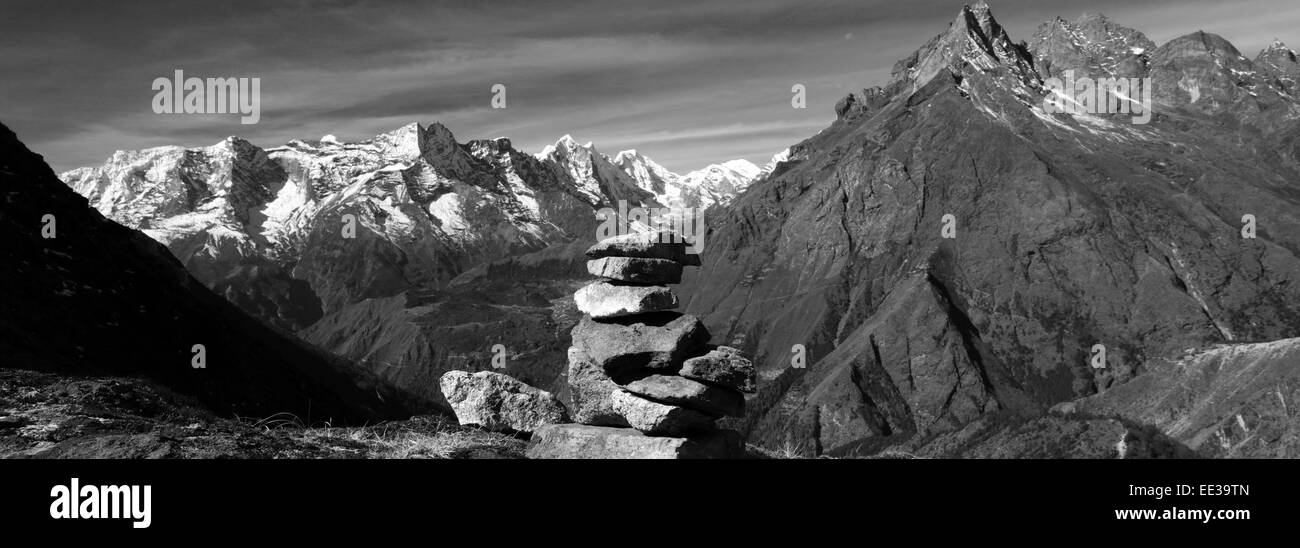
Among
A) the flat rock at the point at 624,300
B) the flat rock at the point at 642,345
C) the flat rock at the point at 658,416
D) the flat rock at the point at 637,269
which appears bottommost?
the flat rock at the point at 658,416

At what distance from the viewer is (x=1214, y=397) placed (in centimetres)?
19562

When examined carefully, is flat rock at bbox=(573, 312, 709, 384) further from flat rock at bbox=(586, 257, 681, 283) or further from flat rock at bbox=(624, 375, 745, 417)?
flat rock at bbox=(586, 257, 681, 283)

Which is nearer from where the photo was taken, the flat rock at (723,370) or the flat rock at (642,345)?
the flat rock at (723,370)

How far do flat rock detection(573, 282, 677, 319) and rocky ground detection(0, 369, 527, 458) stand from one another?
4.17 meters

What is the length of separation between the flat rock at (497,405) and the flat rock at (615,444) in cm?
261

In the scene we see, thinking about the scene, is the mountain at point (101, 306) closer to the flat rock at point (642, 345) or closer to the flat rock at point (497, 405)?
the flat rock at point (497, 405)

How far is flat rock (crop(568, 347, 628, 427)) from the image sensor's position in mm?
22500

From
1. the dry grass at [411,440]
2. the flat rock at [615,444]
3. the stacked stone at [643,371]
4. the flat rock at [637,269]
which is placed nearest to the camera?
the dry grass at [411,440]

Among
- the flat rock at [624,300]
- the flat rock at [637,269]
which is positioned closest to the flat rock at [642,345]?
the flat rock at [624,300]

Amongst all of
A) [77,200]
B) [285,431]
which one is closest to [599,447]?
[285,431]

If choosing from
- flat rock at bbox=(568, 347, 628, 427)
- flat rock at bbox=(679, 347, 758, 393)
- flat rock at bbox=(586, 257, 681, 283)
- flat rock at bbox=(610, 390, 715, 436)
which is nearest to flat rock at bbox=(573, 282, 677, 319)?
flat rock at bbox=(586, 257, 681, 283)

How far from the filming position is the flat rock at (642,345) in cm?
2250

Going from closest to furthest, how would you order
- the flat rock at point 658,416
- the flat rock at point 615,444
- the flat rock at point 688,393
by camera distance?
the flat rock at point 615,444 → the flat rock at point 658,416 → the flat rock at point 688,393
